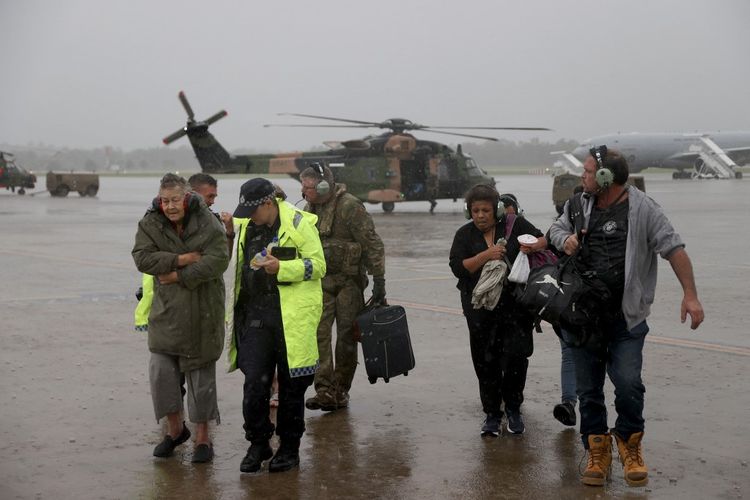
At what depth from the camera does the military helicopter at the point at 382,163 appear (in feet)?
105

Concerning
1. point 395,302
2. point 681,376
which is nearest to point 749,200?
point 395,302

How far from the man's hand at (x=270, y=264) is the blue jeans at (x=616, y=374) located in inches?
68.9

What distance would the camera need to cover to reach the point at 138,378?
8.70 meters

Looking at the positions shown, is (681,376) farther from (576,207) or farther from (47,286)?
(47,286)

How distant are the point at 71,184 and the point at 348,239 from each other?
43873 millimetres

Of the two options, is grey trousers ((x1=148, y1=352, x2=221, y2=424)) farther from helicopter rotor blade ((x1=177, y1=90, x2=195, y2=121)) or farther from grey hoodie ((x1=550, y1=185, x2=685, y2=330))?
helicopter rotor blade ((x1=177, y1=90, x2=195, y2=121))

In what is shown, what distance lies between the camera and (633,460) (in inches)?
234

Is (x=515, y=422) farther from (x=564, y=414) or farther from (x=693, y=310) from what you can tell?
(x=693, y=310)

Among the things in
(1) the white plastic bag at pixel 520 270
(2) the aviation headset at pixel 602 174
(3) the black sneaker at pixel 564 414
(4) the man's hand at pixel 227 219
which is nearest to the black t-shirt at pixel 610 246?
(2) the aviation headset at pixel 602 174

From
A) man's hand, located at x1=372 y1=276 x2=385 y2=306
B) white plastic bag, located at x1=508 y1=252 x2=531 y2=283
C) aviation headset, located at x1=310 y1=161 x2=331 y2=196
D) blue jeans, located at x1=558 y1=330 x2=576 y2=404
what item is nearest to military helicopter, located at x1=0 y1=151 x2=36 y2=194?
aviation headset, located at x1=310 y1=161 x2=331 y2=196

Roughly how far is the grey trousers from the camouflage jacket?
1.67 meters

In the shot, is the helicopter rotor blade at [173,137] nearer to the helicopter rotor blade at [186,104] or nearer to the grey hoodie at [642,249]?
the helicopter rotor blade at [186,104]

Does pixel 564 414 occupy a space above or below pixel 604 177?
below

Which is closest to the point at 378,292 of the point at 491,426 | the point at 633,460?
the point at 491,426
